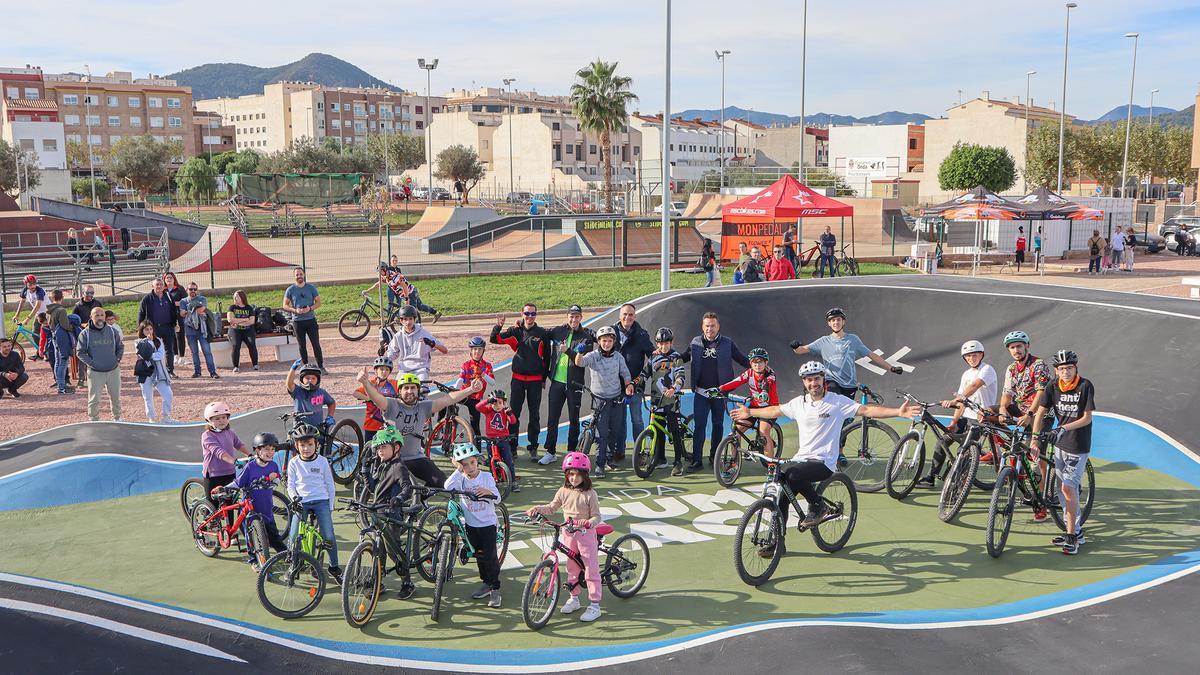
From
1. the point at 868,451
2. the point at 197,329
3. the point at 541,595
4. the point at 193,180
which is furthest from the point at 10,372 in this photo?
the point at 193,180

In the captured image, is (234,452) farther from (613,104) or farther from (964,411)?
(613,104)

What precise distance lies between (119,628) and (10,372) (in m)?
12.1

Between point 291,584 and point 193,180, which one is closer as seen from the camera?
point 291,584

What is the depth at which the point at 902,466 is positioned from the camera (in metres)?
10.4

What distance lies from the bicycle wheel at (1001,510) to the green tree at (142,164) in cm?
7998

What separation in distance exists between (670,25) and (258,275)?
17246 mm

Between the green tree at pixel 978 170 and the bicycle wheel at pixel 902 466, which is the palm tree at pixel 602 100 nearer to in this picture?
the green tree at pixel 978 170

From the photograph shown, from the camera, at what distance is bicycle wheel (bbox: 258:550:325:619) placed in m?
7.50

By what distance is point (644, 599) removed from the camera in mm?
7934

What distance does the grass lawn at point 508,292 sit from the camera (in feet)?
79.4

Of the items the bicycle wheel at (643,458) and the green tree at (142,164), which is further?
the green tree at (142,164)

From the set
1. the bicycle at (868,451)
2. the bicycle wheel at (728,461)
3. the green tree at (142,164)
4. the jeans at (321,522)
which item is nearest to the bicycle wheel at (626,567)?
the jeans at (321,522)

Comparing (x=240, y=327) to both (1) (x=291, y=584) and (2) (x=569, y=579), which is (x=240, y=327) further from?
(2) (x=569, y=579)

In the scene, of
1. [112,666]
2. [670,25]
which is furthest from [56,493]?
[670,25]
